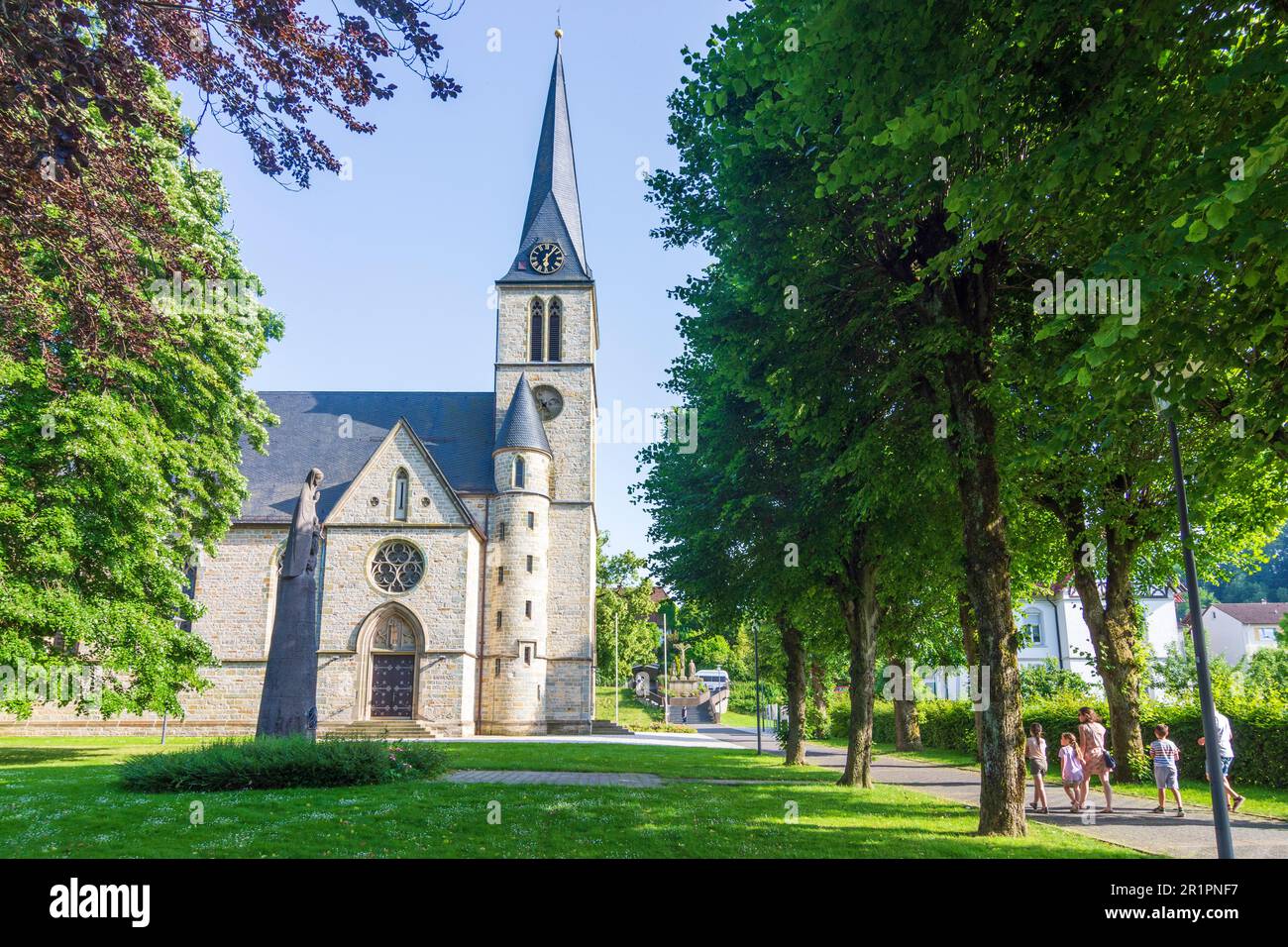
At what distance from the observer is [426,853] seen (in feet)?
26.5

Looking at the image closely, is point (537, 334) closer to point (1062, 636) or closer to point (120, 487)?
point (120, 487)

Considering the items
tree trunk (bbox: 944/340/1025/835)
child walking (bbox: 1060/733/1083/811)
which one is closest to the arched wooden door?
child walking (bbox: 1060/733/1083/811)

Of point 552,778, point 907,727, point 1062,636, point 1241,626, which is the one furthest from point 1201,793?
point 1241,626

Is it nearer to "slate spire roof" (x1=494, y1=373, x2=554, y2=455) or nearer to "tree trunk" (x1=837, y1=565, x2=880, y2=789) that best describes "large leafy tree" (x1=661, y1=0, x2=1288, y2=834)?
"tree trunk" (x1=837, y1=565, x2=880, y2=789)

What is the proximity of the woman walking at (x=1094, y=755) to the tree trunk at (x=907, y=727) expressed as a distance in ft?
65.2

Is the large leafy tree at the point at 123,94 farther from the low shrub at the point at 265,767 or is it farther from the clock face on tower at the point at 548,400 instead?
the clock face on tower at the point at 548,400

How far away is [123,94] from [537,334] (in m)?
39.5

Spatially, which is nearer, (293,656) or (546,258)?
(293,656)

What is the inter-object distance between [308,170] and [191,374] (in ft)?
47.4

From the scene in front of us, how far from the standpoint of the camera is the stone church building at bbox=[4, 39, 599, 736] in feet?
120

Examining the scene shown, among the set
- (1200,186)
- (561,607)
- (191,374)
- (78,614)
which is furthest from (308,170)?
(561,607)

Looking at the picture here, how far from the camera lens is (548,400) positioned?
44.5 meters

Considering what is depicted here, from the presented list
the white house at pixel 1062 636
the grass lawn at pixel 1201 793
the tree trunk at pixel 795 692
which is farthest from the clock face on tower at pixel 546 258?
the white house at pixel 1062 636
